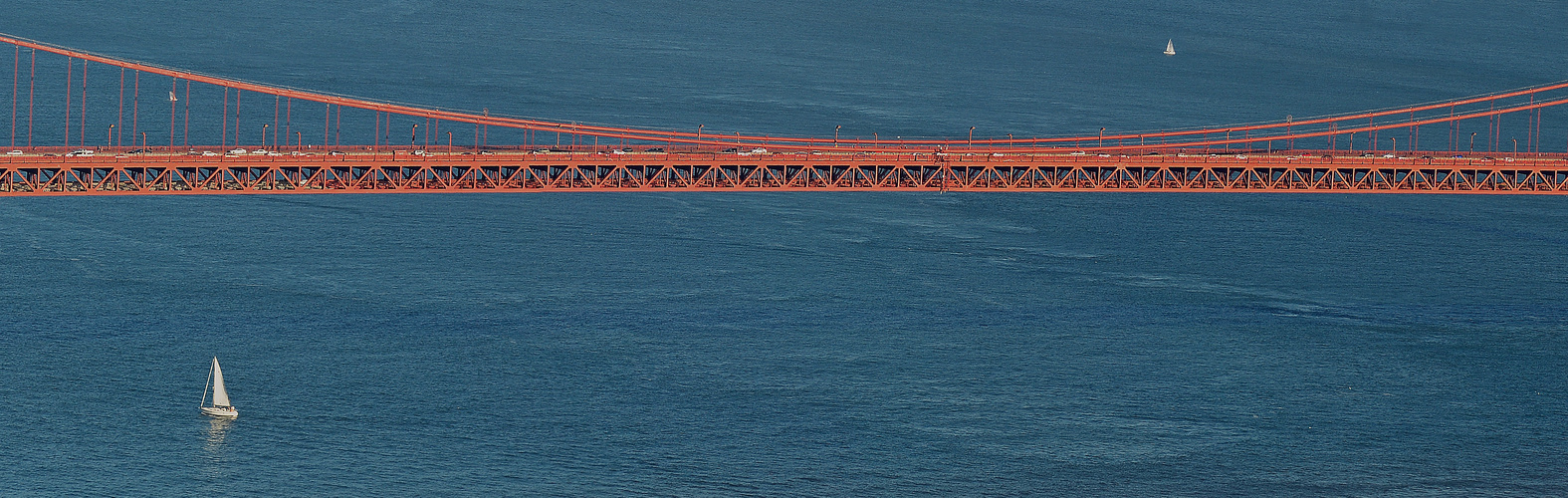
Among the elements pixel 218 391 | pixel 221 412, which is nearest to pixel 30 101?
pixel 218 391

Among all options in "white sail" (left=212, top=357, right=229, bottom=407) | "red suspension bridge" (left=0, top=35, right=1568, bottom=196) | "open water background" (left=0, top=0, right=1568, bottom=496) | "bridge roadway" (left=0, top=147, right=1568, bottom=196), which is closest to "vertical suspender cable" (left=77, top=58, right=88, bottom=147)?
"red suspension bridge" (left=0, top=35, right=1568, bottom=196)

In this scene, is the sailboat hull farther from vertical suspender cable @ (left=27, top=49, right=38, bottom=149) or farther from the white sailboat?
vertical suspender cable @ (left=27, top=49, right=38, bottom=149)

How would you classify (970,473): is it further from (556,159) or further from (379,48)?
(379,48)

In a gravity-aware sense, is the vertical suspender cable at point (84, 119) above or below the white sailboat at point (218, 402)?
above

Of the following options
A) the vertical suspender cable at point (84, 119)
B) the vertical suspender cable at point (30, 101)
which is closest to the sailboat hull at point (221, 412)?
the vertical suspender cable at point (30, 101)

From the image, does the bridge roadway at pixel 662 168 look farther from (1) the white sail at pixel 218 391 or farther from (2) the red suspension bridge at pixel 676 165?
(1) the white sail at pixel 218 391

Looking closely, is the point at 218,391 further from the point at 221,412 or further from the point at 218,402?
the point at 221,412
